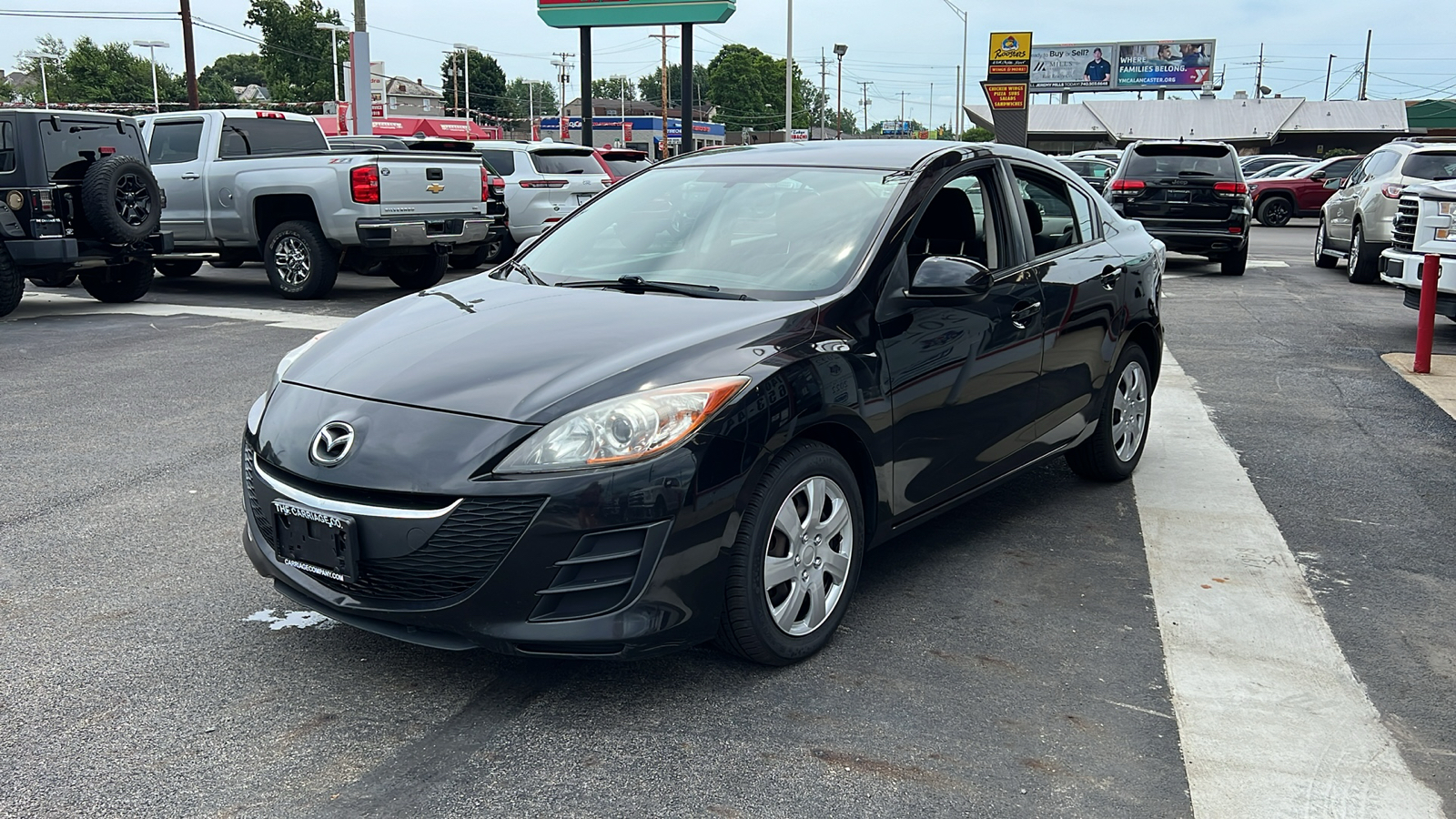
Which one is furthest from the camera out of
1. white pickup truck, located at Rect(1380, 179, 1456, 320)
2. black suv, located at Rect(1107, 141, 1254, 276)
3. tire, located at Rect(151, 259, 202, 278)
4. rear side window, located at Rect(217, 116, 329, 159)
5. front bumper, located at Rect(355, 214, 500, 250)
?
black suv, located at Rect(1107, 141, 1254, 276)

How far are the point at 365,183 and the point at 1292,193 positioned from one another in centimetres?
2500

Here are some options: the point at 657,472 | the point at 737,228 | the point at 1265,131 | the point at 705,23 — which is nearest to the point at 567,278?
the point at 737,228

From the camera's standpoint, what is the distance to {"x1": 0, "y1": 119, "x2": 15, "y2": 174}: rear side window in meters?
11.0

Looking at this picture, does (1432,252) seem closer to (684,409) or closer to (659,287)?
(659,287)

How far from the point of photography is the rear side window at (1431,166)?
1497cm

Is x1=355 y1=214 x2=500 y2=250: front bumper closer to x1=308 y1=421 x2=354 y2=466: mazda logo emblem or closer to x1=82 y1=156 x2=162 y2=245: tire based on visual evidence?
x1=82 y1=156 x2=162 y2=245: tire

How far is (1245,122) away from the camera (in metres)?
68.5

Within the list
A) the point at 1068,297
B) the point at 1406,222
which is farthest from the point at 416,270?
the point at 1068,297

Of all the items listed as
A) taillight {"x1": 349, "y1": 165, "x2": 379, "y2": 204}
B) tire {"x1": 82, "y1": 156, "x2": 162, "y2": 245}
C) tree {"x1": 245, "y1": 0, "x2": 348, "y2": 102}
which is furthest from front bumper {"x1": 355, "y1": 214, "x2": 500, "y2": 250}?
tree {"x1": 245, "y1": 0, "x2": 348, "y2": 102}

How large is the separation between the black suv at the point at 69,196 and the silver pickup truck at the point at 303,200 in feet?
4.03

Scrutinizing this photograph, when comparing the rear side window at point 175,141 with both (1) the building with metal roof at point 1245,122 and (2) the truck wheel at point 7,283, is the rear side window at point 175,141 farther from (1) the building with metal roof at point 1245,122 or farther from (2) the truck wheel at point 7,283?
(1) the building with metal roof at point 1245,122

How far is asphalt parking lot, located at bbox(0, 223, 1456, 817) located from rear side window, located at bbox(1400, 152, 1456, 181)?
1061 cm

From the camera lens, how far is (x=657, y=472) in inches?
125

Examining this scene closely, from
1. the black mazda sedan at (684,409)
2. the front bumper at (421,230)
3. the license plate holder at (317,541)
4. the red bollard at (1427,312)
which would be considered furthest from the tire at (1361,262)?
the license plate holder at (317,541)
